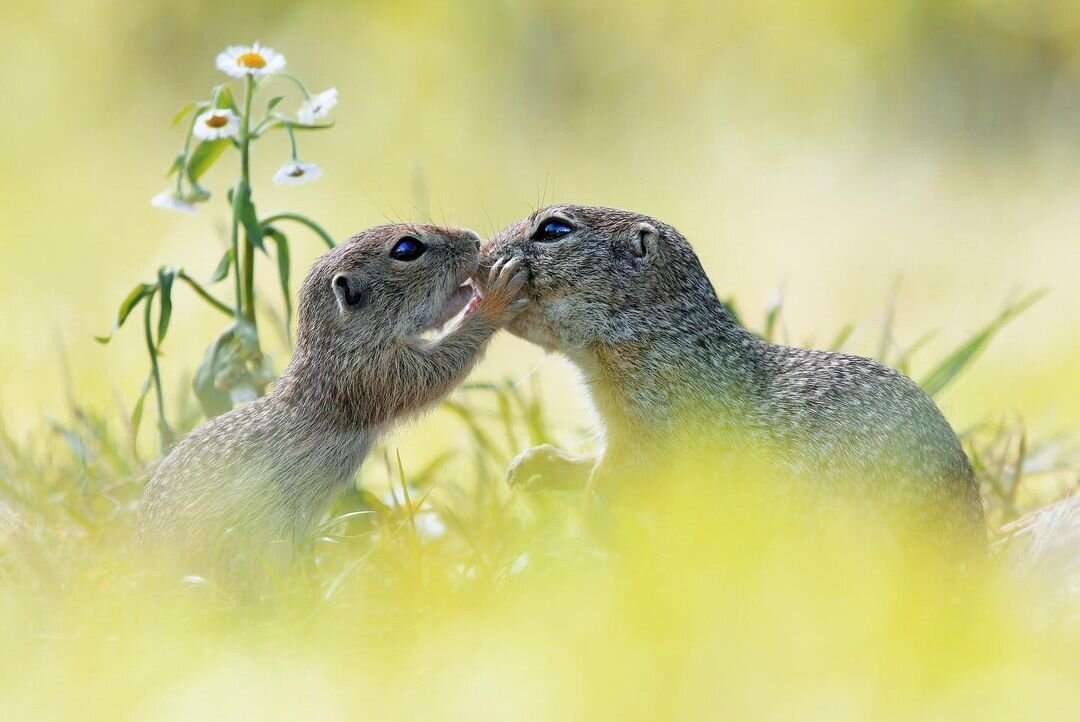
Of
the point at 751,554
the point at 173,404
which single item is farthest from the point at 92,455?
the point at 751,554

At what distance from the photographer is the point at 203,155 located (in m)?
5.02

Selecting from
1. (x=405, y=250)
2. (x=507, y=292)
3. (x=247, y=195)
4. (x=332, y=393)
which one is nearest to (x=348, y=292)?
(x=405, y=250)

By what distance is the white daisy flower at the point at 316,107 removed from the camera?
475 centimetres

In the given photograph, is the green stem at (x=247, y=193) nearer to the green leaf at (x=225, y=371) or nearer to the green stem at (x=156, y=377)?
the green leaf at (x=225, y=371)

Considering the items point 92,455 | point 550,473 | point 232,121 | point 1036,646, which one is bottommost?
point 92,455

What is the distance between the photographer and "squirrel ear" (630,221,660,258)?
4488 millimetres

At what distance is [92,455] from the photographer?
566cm

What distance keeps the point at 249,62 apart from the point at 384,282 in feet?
3.03

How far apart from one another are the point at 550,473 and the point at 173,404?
2.25m

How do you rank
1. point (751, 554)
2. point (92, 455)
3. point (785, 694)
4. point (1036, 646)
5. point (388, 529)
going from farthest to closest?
point (92, 455) → point (388, 529) → point (751, 554) → point (1036, 646) → point (785, 694)

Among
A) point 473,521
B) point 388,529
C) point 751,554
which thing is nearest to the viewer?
point 751,554

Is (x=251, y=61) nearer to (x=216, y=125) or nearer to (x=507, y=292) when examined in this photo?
(x=216, y=125)

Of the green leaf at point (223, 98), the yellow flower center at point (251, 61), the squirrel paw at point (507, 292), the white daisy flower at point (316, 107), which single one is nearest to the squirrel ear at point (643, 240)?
the squirrel paw at point (507, 292)

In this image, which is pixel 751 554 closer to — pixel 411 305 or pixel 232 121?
pixel 411 305
